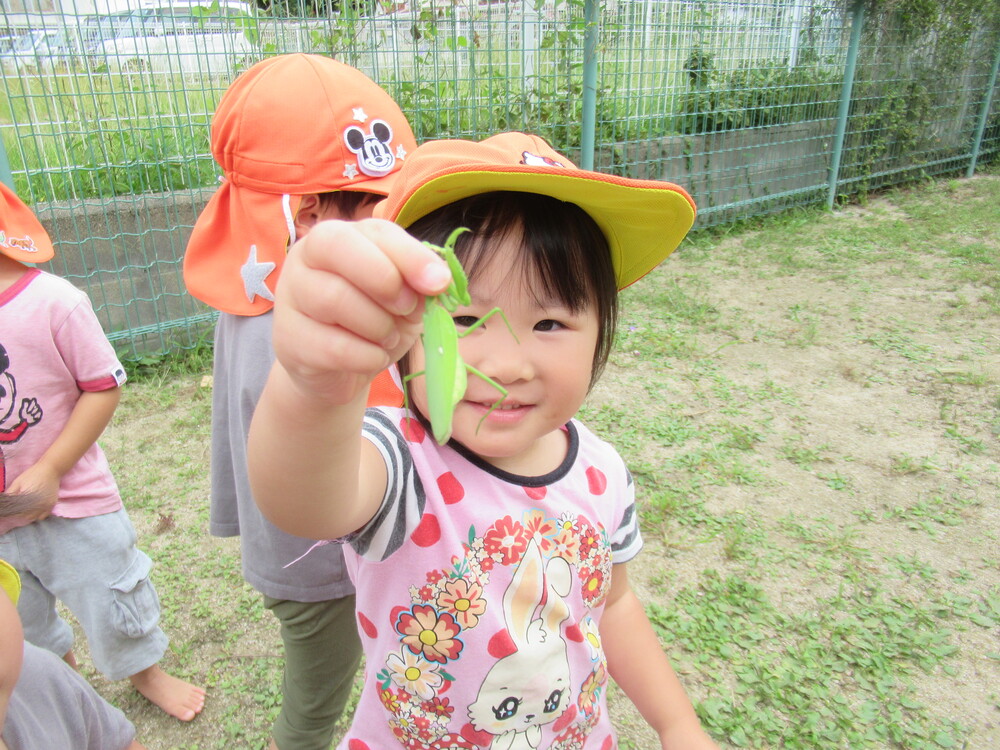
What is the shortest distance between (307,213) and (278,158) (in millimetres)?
134

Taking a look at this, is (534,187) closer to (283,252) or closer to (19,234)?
(283,252)

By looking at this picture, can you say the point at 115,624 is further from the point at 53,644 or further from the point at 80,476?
the point at 80,476

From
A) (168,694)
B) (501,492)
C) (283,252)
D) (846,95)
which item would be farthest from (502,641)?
(846,95)

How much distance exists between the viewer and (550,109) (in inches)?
206

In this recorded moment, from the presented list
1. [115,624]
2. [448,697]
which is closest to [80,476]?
[115,624]

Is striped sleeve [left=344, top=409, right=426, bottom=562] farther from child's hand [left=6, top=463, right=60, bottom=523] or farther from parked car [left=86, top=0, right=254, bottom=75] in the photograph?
parked car [left=86, top=0, right=254, bottom=75]

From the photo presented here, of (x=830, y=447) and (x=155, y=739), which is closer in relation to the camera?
(x=155, y=739)

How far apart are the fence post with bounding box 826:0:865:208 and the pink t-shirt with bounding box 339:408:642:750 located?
7.36m

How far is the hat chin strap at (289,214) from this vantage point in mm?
1469

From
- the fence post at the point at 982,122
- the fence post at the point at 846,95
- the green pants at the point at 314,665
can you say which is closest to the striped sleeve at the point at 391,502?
the green pants at the point at 314,665

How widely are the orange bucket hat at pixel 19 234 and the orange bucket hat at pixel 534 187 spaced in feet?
3.50

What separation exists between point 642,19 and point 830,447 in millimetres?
3932

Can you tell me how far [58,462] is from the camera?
1629 millimetres

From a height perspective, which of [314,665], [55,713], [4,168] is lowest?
[314,665]
